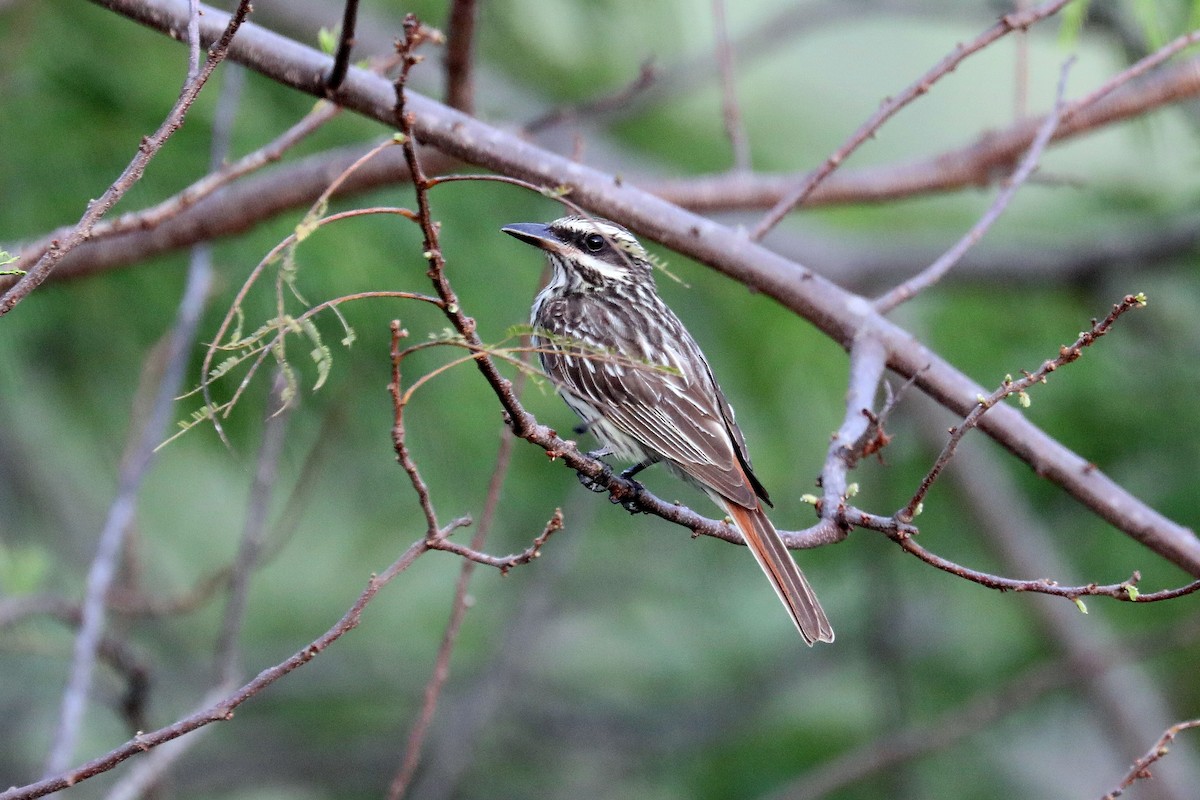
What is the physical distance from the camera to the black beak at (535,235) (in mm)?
3909

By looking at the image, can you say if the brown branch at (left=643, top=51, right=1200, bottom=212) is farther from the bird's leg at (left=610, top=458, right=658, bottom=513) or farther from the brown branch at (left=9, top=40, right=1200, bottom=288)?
the bird's leg at (left=610, top=458, right=658, bottom=513)

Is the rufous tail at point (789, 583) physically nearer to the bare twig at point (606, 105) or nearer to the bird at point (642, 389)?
the bird at point (642, 389)

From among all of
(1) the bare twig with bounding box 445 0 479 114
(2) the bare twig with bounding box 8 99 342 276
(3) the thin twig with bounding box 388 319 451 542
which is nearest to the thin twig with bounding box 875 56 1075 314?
(1) the bare twig with bounding box 445 0 479 114

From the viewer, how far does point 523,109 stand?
731cm

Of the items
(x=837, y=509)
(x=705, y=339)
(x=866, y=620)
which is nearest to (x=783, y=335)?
(x=705, y=339)

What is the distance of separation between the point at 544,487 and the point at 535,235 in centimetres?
246

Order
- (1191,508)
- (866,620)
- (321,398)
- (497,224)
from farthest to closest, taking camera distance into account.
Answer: (866,620) → (1191,508) → (497,224) → (321,398)

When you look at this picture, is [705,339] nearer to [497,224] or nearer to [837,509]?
[497,224]

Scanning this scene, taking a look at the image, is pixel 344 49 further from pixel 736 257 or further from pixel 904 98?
pixel 904 98

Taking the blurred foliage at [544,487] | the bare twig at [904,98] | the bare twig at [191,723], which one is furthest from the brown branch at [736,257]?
the bare twig at [191,723]

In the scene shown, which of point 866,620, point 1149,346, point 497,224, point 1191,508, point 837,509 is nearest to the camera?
point 837,509

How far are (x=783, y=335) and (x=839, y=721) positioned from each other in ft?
7.71

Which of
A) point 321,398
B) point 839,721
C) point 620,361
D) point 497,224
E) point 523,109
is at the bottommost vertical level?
point 620,361

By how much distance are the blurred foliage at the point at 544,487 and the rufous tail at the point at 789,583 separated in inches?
72.4
